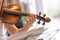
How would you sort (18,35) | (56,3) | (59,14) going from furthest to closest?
1. (56,3)
2. (59,14)
3. (18,35)

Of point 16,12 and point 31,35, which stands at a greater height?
point 16,12

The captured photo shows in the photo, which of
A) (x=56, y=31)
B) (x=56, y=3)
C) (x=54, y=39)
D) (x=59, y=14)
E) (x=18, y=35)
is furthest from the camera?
(x=56, y=3)

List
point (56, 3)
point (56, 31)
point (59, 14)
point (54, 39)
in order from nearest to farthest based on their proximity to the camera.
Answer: point (54, 39)
point (56, 31)
point (59, 14)
point (56, 3)

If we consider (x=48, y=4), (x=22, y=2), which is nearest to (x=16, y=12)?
(x=22, y=2)

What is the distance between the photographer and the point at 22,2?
1.44 metres

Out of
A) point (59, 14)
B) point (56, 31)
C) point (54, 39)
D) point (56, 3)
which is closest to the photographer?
point (54, 39)

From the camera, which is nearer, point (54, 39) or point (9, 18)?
point (9, 18)

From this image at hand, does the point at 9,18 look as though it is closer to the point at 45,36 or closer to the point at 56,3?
the point at 45,36

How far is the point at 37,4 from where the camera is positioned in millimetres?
1561

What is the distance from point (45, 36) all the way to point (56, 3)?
88 cm

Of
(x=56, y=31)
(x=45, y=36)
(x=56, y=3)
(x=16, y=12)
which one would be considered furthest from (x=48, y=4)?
(x=16, y=12)

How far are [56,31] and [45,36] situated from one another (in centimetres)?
14

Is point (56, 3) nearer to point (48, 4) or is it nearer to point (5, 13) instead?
point (48, 4)

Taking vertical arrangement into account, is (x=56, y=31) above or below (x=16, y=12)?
below
